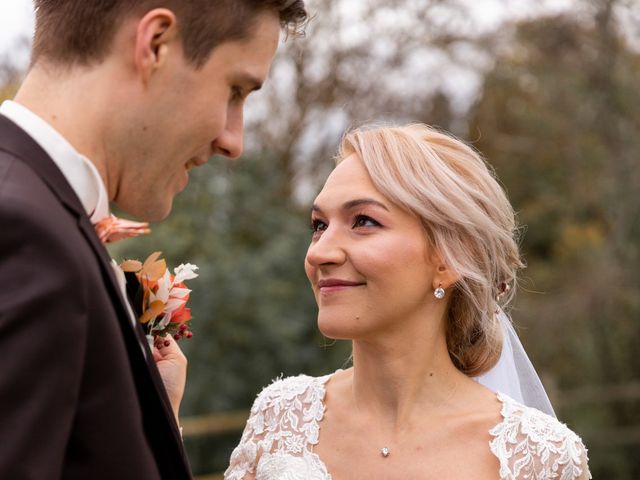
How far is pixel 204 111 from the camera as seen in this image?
2.04 metres

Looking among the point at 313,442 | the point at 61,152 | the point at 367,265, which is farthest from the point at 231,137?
the point at 313,442

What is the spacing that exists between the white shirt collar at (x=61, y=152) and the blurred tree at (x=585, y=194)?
9.71m

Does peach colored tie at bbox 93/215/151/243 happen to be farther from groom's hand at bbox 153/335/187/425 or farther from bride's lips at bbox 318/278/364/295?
bride's lips at bbox 318/278/364/295

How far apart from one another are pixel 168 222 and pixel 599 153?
7426 mm

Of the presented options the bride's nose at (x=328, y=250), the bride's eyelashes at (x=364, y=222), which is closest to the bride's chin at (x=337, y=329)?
the bride's nose at (x=328, y=250)

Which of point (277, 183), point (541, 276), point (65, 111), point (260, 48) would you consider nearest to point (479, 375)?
point (260, 48)

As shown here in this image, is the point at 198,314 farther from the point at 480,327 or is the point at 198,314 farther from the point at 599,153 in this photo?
the point at 599,153

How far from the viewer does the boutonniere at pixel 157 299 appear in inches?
108

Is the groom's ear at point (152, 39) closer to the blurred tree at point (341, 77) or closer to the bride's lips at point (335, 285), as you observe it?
the bride's lips at point (335, 285)

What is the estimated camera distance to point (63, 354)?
5.41 feet

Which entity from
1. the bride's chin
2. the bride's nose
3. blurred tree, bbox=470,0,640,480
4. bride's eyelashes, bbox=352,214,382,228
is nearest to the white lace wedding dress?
the bride's chin

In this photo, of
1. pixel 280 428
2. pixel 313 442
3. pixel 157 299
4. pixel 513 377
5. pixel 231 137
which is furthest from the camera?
pixel 513 377

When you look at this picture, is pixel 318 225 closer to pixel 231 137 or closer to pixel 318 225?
pixel 318 225

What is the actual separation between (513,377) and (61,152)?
8.15 feet
